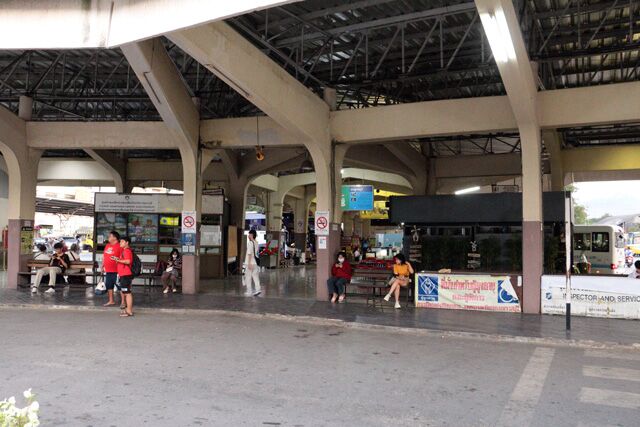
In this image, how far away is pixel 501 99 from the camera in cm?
1230

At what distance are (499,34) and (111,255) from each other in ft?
30.6

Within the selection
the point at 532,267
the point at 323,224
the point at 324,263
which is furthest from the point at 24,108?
the point at 532,267

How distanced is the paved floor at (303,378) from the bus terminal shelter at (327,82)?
4.26m

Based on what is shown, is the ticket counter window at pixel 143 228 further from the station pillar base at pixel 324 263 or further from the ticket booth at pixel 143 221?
the station pillar base at pixel 324 263

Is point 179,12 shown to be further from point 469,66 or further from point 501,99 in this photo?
point 469,66

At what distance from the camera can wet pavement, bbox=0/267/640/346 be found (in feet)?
31.9

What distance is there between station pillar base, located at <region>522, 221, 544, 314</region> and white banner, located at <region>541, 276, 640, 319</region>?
0.15 m

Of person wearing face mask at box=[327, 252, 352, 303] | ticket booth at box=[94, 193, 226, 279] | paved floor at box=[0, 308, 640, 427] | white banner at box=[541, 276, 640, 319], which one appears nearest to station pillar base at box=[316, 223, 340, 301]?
person wearing face mask at box=[327, 252, 352, 303]

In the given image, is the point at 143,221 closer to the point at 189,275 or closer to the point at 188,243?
the point at 188,243

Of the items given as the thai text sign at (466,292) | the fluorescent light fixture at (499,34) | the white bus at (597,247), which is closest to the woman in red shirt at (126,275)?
the thai text sign at (466,292)

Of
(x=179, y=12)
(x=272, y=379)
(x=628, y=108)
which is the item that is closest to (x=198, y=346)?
(x=272, y=379)

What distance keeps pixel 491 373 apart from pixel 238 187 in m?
16.4

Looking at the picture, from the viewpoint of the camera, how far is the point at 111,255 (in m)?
12.0

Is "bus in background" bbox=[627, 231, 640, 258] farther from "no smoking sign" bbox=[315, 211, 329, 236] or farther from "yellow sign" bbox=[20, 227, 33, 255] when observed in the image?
"yellow sign" bbox=[20, 227, 33, 255]
